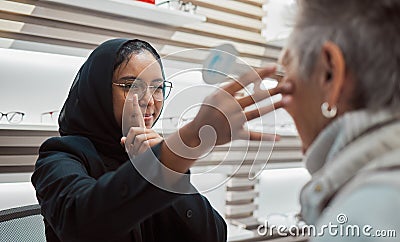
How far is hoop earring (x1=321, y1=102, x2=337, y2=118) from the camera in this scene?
0.54m

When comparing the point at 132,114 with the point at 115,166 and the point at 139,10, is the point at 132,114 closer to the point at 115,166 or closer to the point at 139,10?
the point at 115,166

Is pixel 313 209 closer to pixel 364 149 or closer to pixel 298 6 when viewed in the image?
Result: pixel 364 149

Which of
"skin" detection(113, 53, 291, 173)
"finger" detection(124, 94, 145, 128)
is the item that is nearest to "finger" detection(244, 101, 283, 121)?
"skin" detection(113, 53, 291, 173)

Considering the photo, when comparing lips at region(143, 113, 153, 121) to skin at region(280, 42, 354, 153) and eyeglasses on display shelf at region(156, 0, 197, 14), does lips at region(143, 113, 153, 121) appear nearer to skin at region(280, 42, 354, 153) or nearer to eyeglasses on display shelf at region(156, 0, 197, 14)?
skin at region(280, 42, 354, 153)

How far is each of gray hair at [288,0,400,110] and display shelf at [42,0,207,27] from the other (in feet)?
4.56

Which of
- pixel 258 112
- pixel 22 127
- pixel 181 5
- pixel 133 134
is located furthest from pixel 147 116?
pixel 181 5

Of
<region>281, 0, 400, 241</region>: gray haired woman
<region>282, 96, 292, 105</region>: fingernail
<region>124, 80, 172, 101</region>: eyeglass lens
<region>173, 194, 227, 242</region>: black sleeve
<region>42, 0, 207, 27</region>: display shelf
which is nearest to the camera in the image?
A: <region>281, 0, 400, 241</region>: gray haired woman

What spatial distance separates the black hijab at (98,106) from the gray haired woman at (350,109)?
0.62 m

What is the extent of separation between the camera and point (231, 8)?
2.47 m

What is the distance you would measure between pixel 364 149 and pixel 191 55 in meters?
0.35

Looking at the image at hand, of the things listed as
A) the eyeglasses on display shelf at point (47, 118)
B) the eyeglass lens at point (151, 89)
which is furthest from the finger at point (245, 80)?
the eyeglasses on display shelf at point (47, 118)

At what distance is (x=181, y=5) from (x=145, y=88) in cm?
115

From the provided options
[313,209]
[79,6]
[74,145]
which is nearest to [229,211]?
[79,6]

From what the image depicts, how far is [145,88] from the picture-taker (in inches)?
40.0
